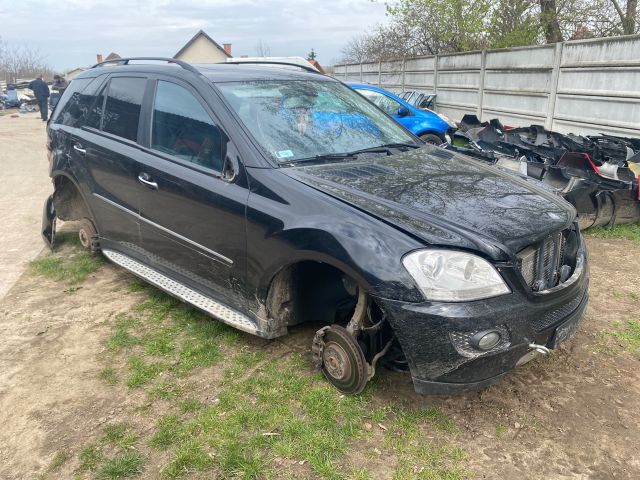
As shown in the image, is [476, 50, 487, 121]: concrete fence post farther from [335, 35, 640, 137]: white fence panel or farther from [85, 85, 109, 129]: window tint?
[85, 85, 109, 129]: window tint

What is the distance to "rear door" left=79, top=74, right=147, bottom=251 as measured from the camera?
4.00m

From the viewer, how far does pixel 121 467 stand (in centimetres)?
250

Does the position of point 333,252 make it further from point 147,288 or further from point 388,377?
point 147,288

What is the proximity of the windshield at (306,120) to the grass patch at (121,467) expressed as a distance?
1787 mm

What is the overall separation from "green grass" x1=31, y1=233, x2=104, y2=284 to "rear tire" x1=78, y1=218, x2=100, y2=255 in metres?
0.13

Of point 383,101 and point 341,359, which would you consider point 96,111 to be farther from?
point 383,101

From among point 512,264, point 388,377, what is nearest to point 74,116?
point 388,377

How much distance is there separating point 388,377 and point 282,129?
1.69 meters

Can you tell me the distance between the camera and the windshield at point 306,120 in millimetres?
3338

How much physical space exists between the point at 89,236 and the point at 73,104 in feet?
4.03

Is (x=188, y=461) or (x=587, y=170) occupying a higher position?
(x=587, y=170)

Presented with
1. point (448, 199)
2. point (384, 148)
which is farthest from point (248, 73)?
point (448, 199)

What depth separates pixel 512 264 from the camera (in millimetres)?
2521

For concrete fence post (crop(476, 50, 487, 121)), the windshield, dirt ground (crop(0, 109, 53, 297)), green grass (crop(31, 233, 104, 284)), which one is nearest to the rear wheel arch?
green grass (crop(31, 233, 104, 284))
